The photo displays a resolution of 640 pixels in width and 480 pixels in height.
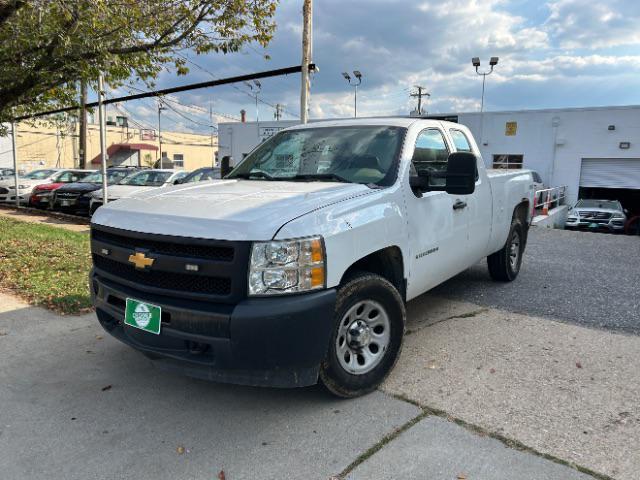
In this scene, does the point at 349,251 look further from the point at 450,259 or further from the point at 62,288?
the point at 62,288

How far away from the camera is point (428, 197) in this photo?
407 centimetres

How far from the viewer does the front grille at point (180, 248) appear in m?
2.80

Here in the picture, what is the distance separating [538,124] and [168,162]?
39.2m

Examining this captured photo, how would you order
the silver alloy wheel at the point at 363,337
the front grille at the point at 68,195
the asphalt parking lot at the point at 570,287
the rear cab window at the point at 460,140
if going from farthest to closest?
the front grille at the point at 68,195
the asphalt parking lot at the point at 570,287
the rear cab window at the point at 460,140
the silver alloy wheel at the point at 363,337

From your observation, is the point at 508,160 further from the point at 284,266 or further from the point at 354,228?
the point at 284,266

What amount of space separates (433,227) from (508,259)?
282 centimetres

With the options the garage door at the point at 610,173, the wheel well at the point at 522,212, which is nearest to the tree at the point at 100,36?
the wheel well at the point at 522,212

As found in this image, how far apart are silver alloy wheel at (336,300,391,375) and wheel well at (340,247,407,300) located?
1.06 ft

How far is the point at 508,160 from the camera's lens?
24.3 m

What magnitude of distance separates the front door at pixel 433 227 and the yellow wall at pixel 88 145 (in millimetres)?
33680

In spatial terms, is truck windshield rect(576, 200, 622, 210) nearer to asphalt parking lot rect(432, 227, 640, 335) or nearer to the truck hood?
asphalt parking lot rect(432, 227, 640, 335)

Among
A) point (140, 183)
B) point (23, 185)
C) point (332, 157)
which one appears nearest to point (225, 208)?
point (332, 157)

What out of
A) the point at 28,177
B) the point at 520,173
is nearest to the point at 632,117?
the point at 520,173

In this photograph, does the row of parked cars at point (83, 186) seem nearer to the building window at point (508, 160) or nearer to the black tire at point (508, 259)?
the black tire at point (508, 259)
